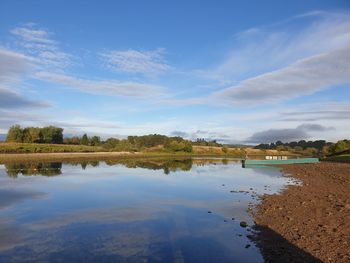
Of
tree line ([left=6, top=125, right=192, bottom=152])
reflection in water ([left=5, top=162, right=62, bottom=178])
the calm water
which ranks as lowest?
the calm water

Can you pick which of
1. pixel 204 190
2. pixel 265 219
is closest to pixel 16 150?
pixel 204 190

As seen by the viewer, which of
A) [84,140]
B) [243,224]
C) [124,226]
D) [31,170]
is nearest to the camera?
[124,226]

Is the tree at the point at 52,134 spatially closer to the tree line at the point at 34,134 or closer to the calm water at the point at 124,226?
the tree line at the point at 34,134

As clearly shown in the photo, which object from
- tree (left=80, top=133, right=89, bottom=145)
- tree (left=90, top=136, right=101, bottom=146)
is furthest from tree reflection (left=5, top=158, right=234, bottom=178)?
tree (left=90, top=136, right=101, bottom=146)

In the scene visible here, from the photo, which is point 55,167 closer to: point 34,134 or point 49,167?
point 49,167

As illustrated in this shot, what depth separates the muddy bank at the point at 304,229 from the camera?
41.1ft

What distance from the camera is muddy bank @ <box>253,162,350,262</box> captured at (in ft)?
41.1

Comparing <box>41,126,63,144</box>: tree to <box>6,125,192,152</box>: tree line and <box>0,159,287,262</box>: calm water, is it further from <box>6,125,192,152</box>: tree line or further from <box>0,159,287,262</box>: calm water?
<box>0,159,287,262</box>: calm water

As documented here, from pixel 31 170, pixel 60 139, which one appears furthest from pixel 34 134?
pixel 31 170

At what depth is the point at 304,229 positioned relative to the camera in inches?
624

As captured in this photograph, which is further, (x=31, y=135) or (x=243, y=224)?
(x=31, y=135)

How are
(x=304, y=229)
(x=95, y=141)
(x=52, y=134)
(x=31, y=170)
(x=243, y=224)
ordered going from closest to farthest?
(x=304, y=229), (x=243, y=224), (x=31, y=170), (x=52, y=134), (x=95, y=141)

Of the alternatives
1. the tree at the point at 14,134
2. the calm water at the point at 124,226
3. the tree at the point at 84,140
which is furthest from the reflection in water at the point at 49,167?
the tree at the point at 84,140

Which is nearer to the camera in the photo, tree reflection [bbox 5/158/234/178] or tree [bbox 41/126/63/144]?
tree reflection [bbox 5/158/234/178]
